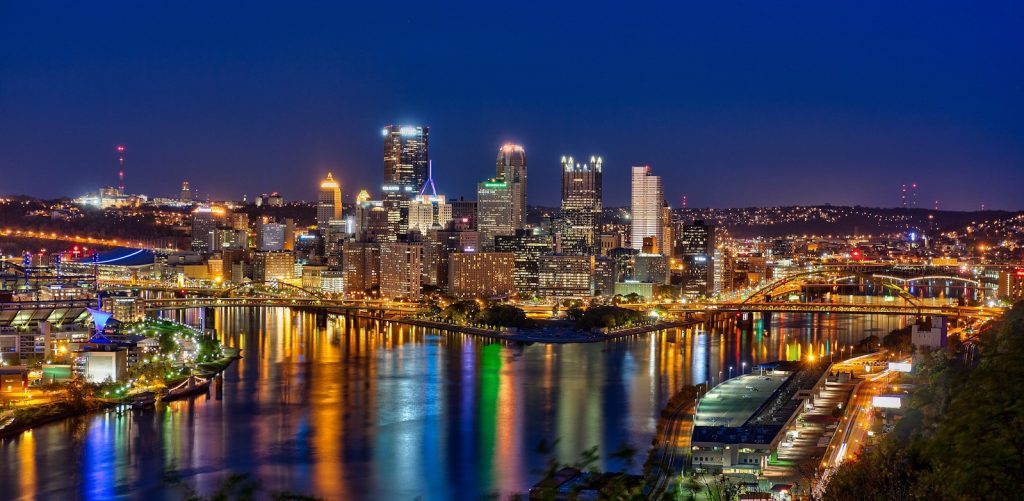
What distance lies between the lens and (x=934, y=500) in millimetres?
4500

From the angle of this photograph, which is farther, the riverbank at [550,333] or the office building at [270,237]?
the office building at [270,237]

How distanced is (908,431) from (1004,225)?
3895 centimetres

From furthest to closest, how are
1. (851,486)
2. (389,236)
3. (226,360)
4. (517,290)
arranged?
(389,236), (517,290), (226,360), (851,486)

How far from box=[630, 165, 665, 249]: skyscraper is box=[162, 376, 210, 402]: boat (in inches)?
1044

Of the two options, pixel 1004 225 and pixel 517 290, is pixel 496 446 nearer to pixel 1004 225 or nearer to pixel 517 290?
pixel 517 290

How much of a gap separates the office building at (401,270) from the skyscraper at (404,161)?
11.5m

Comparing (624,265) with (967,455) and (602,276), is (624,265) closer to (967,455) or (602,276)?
(602,276)

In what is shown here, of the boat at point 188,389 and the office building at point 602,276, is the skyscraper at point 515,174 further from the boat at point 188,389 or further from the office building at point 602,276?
the boat at point 188,389

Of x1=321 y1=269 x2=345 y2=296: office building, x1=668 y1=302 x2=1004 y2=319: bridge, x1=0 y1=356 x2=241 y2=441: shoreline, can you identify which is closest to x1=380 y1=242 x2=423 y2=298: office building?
x1=321 y1=269 x2=345 y2=296: office building

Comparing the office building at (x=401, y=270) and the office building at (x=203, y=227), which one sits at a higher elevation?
the office building at (x=203, y=227)

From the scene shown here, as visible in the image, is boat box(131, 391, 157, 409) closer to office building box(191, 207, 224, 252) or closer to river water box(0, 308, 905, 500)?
river water box(0, 308, 905, 500)

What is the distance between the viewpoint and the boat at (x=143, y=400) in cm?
1125

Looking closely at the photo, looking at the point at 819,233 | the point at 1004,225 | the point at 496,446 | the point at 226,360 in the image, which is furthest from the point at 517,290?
the point at 819,233

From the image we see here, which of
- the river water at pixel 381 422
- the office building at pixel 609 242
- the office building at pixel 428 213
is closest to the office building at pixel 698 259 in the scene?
the office building at pixel 609 242
